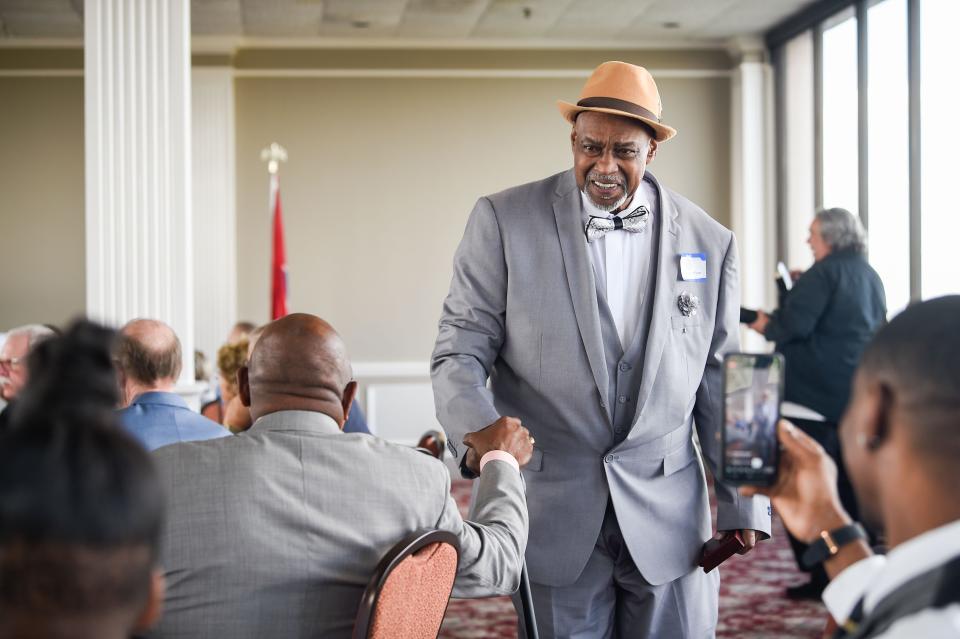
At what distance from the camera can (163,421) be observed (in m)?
2.81

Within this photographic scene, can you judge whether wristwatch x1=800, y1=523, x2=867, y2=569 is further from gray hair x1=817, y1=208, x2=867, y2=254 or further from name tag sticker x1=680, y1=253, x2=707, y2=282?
gray hair x1=817, y1=208, x2=867, y2=254

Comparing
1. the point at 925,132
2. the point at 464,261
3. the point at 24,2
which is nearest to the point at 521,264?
the point at 464,261

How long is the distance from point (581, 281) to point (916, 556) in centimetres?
122

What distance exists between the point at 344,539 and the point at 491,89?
26.7 ft

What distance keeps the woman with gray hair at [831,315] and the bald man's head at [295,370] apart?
385cm

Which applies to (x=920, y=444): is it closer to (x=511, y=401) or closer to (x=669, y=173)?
(x=511, y=401)

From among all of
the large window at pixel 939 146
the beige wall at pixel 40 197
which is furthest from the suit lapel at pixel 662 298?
the beige wall at pixel 40 197

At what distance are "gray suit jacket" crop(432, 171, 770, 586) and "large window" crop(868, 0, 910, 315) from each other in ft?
17.0

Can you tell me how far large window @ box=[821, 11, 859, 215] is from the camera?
7852 millimetres

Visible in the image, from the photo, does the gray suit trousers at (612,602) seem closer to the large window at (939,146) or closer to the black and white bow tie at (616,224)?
the black and white bow tie at (616,224)

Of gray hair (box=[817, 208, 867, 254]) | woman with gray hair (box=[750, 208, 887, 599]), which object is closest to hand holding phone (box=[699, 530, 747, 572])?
woman with gray hair (box=[750, 208, 887, 599])

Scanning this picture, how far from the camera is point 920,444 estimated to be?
103 centimetres

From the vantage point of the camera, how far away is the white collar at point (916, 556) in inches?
38.8

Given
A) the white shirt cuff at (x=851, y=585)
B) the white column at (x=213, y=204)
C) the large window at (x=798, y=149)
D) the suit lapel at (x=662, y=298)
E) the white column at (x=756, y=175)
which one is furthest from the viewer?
the white column at (x=756, y=175)
